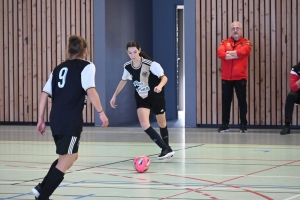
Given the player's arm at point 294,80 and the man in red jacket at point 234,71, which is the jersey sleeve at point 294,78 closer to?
the player's arm at point 294,80

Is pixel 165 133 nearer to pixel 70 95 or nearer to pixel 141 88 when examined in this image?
pixel 141 88

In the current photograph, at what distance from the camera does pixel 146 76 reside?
9250mm

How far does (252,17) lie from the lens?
1402cm

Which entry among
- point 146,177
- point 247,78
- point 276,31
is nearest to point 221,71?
point 247,78

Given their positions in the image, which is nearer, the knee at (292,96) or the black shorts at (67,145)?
the black shorts at (67,145)

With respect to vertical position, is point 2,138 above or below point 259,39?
below

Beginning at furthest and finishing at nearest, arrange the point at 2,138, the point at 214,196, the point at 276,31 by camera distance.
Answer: the point at 276,31 → the point at 2,138 → the point at 214,196

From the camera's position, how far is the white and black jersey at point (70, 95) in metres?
5.86

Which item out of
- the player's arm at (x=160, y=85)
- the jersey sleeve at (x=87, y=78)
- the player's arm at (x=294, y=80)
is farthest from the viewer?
the player's arm at (x=294, y=80)

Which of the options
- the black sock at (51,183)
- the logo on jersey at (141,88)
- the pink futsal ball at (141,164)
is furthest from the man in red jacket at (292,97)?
the black sock at (51,183)

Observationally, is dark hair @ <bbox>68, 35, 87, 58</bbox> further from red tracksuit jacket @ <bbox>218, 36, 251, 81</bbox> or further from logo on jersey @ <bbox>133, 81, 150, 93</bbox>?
red tracksuit jacket @ <bbox>218, 36, 251, 81</bbox>

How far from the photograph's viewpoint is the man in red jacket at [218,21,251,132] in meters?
13.1

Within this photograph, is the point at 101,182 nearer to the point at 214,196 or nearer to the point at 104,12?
the point at 214,196

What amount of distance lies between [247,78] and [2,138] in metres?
5.33
